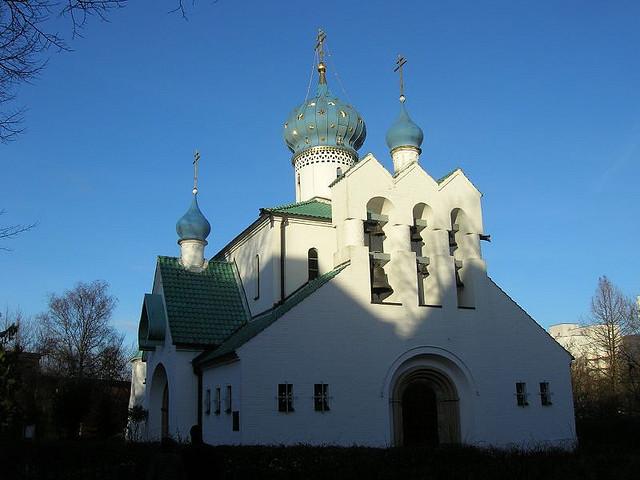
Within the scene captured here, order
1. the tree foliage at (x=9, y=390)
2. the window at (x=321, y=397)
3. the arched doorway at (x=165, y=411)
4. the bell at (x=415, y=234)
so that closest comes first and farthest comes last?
the window at (x=321, y=397)
the bell at (x=415, y=234)
the arched doorway at (x=165, y=411)
the tree foliage at (x=9, y=390)

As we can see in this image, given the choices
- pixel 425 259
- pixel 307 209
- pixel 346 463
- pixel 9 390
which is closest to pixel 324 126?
pixel 307 209

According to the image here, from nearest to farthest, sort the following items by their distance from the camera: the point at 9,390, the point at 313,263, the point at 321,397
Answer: the point at 321,397 < the point at 313,263 < the point at 9,390

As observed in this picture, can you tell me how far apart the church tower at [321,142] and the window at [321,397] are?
8911 millimetres

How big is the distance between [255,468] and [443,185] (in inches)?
450

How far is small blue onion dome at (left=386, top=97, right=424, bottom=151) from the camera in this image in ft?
70.3

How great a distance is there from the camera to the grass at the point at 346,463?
895 centimetres

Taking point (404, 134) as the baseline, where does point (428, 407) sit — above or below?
below

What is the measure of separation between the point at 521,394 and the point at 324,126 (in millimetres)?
11602

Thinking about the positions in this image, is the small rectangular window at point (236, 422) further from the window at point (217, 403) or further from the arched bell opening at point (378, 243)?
the arched bell opening at point (378, 243)

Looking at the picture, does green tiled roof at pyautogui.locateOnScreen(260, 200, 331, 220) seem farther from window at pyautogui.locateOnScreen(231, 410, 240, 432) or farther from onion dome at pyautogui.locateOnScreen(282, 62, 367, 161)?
window at pyautogui.locateOnScreen(231, 410, 240, 432)

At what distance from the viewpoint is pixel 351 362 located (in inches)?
632

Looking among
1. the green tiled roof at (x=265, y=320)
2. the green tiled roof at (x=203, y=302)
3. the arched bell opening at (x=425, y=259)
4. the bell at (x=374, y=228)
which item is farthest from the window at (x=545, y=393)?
the green tiled roof at (x=203, y=302)

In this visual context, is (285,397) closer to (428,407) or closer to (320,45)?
(428,407)

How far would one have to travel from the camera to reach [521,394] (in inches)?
715
